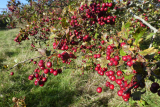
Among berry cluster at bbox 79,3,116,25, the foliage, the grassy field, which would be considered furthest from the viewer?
the grassy field

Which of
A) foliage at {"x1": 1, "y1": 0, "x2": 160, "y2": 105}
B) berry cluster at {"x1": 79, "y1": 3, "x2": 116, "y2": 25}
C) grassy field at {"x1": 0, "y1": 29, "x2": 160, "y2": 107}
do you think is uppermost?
berry cluster at {"x1": 79, "y1": 3, "x2": 116, "y2": 25}

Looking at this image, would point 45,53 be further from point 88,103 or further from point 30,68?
point 30,68

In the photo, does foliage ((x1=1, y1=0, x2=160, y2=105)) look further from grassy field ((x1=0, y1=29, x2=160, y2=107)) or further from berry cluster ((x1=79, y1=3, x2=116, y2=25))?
grassy field ((x1=0, y1=29, x2=160, y2=107))

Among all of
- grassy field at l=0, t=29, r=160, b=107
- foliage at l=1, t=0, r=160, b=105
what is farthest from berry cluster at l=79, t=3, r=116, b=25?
grassy field at l=0, t=29, r=160, b=107

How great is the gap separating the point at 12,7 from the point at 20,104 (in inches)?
176

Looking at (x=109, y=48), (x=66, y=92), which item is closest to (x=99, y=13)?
(x=109, y=48)

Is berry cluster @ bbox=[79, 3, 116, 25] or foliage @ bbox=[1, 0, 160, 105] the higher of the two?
berry cluster @ bbox=[79, 3, 116, 25]

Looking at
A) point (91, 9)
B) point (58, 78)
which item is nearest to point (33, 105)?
point (58, 78)

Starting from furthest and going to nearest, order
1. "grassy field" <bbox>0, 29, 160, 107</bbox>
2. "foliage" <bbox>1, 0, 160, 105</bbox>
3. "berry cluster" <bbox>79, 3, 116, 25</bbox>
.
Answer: "grassy field" <bbox>0, 29, 160, 107</bbox> < "berry cluster" <bbox>79, 3, 116, 25</bbox> < "foliage" <bbox>1, 0, 160, 105</bbox>

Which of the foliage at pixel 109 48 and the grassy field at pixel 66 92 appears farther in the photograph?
the grassy field at pixel 66 92

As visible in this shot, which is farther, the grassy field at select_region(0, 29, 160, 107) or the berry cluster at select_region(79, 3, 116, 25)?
the grassy field at select_region(0, 29, 160, 107)

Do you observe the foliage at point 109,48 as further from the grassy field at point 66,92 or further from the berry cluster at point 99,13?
the grassy field at point 66,92

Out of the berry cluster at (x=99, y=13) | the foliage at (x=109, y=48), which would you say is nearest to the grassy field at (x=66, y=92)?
the foliage at (x=109, y=48)

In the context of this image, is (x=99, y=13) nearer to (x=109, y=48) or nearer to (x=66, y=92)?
(x=109, y=48)
